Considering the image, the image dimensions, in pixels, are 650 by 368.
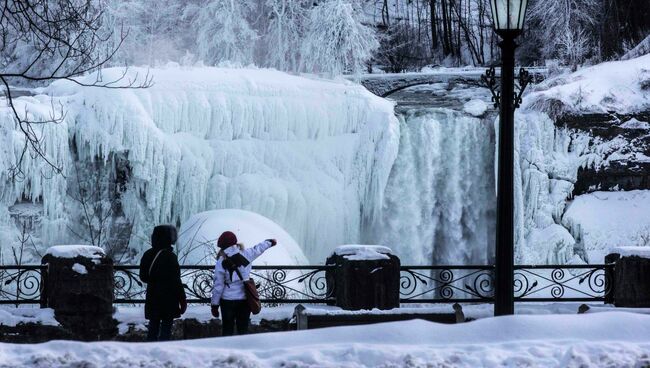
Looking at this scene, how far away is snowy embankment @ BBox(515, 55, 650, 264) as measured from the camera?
950 inches

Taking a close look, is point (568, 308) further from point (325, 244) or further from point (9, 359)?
point (325, 244)

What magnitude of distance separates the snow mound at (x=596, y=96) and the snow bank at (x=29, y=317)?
15394 millimetres

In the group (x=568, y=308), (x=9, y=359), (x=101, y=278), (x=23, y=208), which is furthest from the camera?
(x=23, y=208)

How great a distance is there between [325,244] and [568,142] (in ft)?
19.6

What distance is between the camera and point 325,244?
2338 cm

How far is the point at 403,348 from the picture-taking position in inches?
248

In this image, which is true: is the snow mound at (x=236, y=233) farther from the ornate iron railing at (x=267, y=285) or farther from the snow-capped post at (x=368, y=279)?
the snow-capped post at (x=368, y=279)

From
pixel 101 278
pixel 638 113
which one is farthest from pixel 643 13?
pixel 101 278

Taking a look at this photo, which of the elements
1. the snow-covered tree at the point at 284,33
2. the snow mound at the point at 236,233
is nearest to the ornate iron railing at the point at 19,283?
the snow mound at the point at 236,233

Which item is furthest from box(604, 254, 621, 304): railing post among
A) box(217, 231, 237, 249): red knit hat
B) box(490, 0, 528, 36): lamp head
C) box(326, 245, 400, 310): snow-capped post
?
box(490, 0, 528, 36): lamp head

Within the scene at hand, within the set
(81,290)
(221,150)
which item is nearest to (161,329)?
(81,290)

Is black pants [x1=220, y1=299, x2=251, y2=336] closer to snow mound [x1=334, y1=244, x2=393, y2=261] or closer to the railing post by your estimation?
snow mound [x1=334, y1=244, x2=393, y2=261]

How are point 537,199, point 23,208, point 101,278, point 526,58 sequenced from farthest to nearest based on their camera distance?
point 526,58 < point 537,199 < point 23,208 < point 101,278

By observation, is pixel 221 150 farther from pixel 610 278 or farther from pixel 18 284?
pixel 610 278
